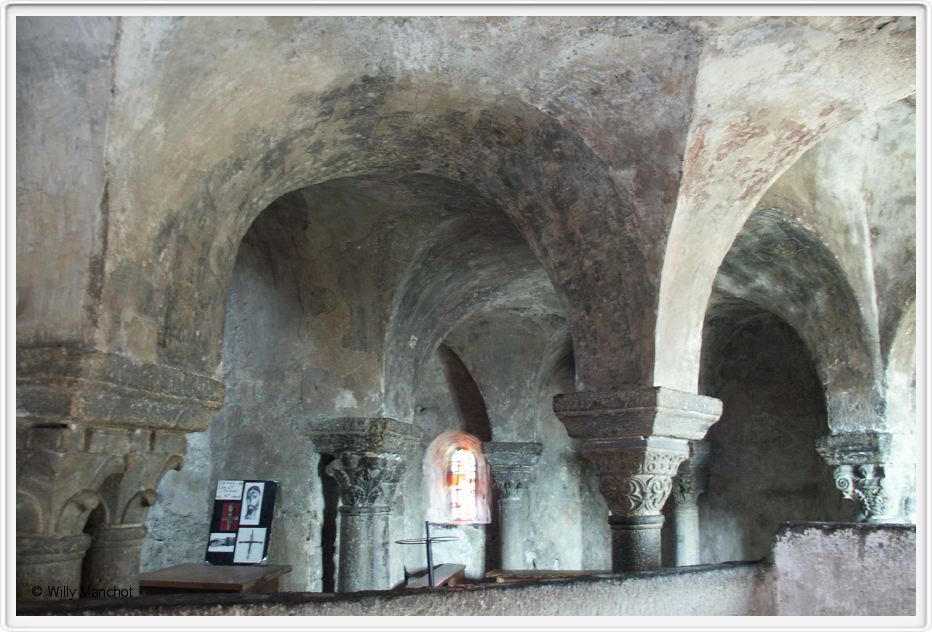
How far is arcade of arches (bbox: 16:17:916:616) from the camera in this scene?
3559 millimetres

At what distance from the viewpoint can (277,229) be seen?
678cm

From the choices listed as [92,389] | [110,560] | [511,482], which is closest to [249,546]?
[110,560]

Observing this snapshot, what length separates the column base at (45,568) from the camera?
3.37 m

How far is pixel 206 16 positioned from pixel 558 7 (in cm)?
144

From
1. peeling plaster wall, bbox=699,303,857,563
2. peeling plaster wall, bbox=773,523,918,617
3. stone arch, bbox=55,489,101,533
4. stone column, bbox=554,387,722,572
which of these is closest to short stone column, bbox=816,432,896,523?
peeling plaster wall, bbox=699,303,857,563

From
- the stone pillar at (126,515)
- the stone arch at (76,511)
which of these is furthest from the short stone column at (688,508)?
the stone arch at (76,511)

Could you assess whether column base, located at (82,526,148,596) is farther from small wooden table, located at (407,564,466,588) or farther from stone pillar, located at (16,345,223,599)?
small wooden table, located at (407,564,466,588)

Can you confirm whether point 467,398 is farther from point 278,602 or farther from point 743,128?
point 278,602

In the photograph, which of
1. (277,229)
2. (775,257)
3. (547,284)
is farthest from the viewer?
(547,284)

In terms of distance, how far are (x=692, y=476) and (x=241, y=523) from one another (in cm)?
651

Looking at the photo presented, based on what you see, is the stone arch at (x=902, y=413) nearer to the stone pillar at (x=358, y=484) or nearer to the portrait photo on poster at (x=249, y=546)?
the stone pillar at (x=358, y=484)

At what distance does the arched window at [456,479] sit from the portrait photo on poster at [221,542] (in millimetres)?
6336

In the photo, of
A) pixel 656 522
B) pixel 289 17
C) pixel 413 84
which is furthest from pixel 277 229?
pixel 656 522

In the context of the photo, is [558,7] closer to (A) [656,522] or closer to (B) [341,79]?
(B) [341,79]
